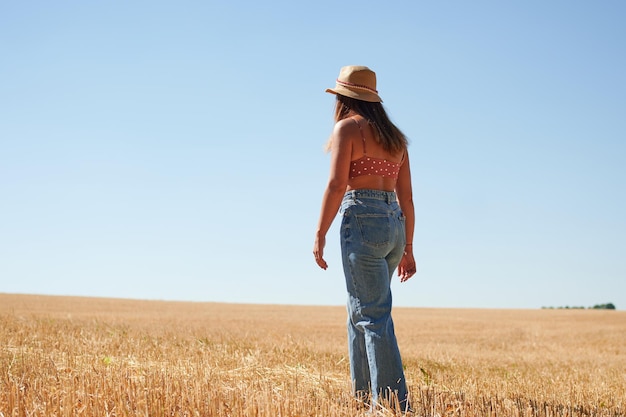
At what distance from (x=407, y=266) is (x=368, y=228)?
983mm

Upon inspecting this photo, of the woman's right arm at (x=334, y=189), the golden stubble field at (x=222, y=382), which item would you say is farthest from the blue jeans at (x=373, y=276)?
the golden stubble field at (x=222, y=382)

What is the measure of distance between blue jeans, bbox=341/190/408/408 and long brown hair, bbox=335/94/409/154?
0.42m

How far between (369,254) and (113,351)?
5.39 metres

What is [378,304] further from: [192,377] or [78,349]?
[78,349]

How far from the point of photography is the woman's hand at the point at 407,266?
5906 millimetres

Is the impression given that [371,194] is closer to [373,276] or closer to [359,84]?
[373,276]

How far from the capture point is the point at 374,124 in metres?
5.36

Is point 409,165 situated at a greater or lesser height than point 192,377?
greater

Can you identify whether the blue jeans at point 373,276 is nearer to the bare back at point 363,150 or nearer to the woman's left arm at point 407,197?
the bare back at point 363,150

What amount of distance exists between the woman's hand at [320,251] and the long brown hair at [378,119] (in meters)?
0.93

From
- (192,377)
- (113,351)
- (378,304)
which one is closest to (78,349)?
(113,351)

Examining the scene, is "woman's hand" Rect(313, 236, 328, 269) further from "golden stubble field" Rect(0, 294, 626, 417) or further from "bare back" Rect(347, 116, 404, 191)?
"golden stubble field" Rect(0, 294, 626, 417)

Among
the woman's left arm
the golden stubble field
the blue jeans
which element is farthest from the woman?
the golden stubble field

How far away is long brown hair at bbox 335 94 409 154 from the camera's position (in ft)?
17.6
